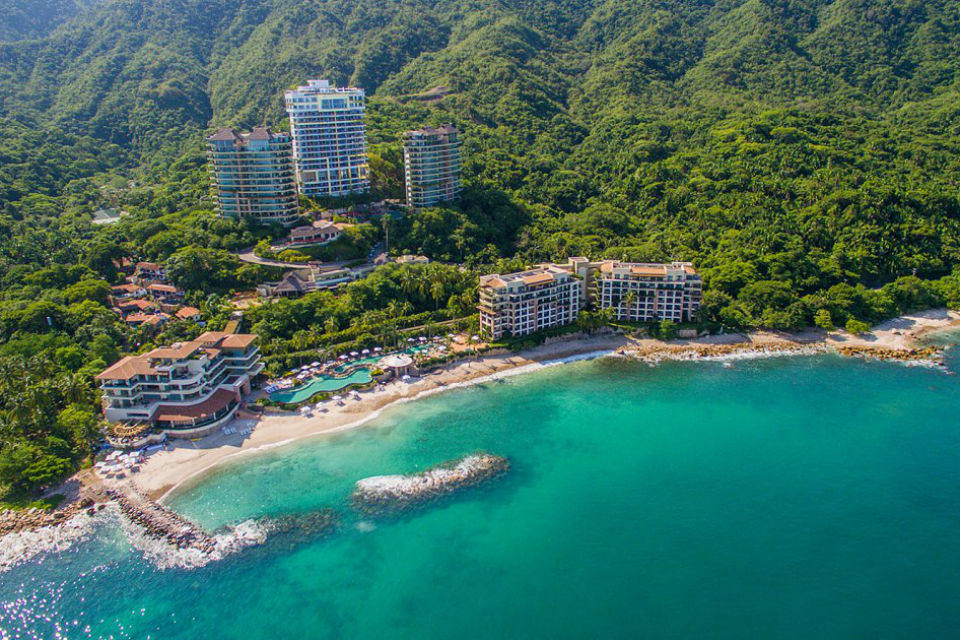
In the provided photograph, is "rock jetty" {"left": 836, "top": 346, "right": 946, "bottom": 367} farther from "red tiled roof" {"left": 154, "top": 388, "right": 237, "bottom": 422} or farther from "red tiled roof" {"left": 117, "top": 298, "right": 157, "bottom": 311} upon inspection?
"red tiled roof" {"left": 117, "top": 298, "right": 157, "bottom": 311}

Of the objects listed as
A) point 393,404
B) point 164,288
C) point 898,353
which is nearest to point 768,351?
point 898,353

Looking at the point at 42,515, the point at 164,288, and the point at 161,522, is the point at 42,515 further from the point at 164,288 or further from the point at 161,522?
the point at 164,288

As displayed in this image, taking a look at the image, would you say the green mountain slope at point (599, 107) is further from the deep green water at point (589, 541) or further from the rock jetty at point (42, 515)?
the rock jetty at point (42, 515)

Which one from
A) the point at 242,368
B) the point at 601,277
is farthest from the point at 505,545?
the point at 601,277

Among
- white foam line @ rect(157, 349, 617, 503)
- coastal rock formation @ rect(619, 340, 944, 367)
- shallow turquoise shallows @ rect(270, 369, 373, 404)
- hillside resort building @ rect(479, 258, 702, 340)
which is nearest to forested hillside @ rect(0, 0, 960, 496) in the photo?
coastal rock formation @ rect(619, 340, 944, 367)

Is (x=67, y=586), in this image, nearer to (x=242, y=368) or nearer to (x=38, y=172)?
(x=242, y=368)
